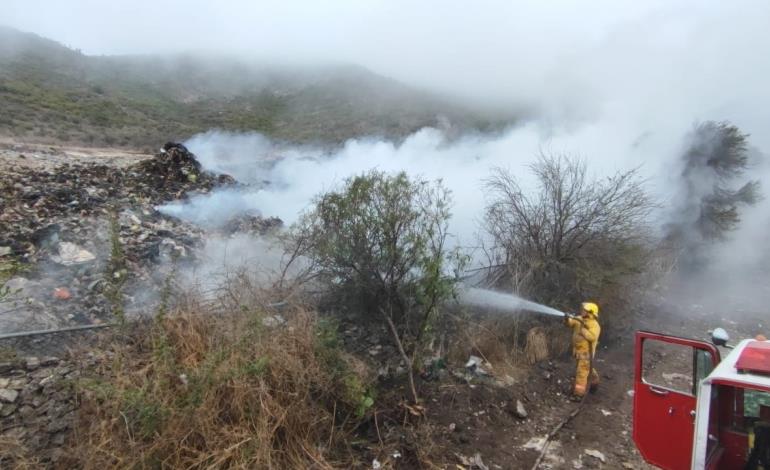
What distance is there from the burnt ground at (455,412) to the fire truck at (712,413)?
143 centimetres

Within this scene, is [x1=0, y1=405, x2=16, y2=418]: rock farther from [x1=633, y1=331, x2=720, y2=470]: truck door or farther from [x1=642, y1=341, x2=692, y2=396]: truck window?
[x1=642, y1=341, x2=692, y2=396]: truck window

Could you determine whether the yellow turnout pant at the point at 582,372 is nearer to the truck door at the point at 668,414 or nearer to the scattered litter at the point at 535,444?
the scattered litter at the point at 535,444

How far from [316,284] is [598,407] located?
14.0 ft

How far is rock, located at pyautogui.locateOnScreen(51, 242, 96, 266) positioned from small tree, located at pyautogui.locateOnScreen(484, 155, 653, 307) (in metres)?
7.02

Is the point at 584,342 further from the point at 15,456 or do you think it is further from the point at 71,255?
the point at 71,255

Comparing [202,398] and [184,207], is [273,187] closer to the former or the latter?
[184,207]

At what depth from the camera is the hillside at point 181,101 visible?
22.9 metres

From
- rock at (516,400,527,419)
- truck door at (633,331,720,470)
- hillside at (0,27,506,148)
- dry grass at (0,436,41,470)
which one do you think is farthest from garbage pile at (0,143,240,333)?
→ hillside at (0,27,506,148)

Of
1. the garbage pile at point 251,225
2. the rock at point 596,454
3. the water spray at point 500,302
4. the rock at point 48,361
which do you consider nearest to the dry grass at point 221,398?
the rock at point 48,361

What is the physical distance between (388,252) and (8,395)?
423 cm

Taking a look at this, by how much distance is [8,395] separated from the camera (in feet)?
13.6

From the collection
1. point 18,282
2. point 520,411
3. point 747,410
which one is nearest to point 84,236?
point 18,282

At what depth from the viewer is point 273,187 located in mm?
14344

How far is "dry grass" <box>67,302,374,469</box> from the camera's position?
12.2ft
